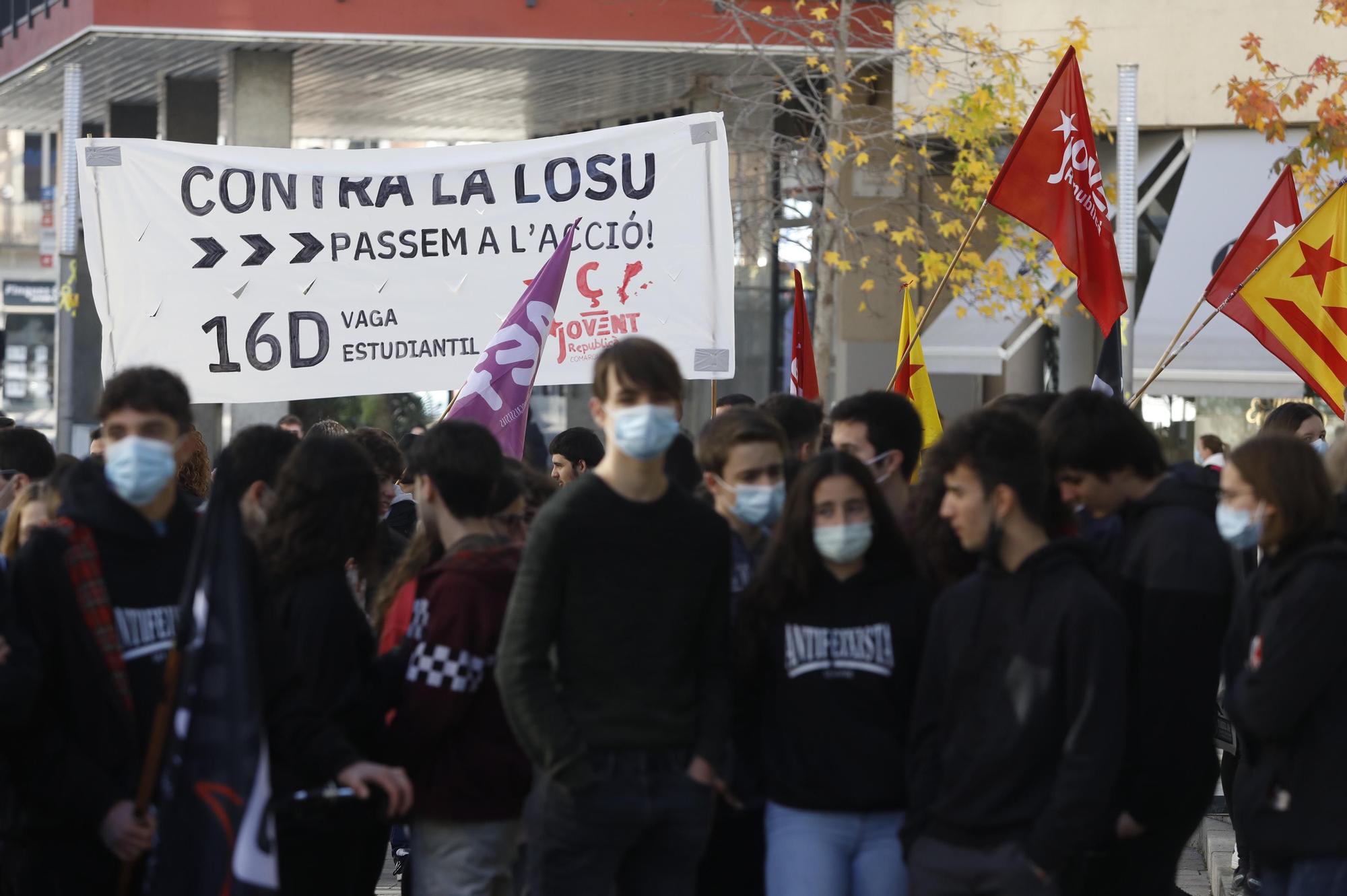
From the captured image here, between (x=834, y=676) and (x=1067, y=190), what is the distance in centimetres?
503

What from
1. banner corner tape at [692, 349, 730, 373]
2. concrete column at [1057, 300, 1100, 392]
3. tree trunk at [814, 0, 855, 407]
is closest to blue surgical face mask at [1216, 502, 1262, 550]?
banner corner tape at [692, 349, 730, 373]

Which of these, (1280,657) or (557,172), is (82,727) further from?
(557,172)

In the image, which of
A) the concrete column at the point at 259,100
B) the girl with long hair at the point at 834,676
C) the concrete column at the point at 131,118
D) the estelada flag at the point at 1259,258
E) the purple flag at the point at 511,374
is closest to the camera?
the girl with long hair at the point at 834,676

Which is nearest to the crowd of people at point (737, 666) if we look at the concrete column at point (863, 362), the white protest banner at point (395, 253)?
the white protest banner at point (395, 253)

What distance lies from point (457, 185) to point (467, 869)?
5221 millimetres

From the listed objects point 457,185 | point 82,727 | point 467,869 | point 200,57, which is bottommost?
point 467,869

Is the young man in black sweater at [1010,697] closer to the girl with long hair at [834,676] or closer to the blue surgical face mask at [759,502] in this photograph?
the girl with long hair at [834,676]

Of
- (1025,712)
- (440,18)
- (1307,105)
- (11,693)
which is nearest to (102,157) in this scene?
(11,693)

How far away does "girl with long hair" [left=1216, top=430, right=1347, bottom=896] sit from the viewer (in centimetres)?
430

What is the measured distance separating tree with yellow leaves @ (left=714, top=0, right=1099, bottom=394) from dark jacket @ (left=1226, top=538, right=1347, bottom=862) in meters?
12.6

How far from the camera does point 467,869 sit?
15.8 ft

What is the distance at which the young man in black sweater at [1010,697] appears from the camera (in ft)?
13.6

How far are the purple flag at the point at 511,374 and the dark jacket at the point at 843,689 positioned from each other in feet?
10.1

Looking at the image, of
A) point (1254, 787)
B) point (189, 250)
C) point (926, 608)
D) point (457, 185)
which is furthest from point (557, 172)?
point (1254, 787)
